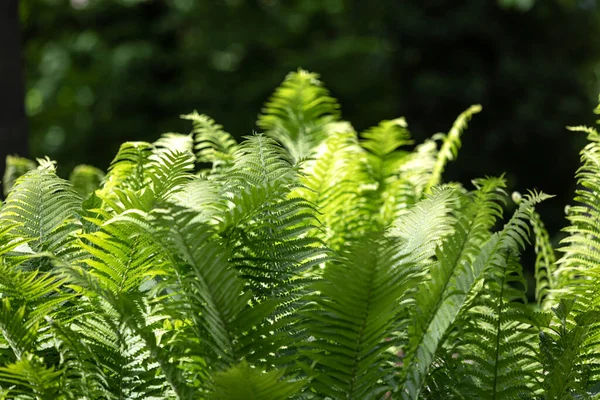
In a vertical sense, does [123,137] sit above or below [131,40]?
below

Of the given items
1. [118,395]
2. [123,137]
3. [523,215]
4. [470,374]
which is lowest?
[118,395]

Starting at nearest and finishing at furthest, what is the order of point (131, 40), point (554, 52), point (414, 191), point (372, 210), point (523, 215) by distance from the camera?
1. point (523, 215)
2. point (372, 210)
3. point (414, 191)
4. point (131, 40)
5. point (554, 52)

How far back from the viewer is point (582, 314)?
4.81 feet

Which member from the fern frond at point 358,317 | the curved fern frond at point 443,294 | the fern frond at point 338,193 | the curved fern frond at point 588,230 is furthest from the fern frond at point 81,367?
the curved fern frond at point 588,230

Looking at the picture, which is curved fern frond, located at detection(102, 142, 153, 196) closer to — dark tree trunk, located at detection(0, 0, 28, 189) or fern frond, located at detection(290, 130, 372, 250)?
fern frond, located at detection(290, 130, 372, 250)

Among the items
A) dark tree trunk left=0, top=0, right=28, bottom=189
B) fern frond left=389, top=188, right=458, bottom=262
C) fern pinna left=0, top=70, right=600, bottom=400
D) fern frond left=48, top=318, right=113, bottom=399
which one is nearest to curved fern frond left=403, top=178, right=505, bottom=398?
fern pinna left=0, top=70, right=600, bottom=400

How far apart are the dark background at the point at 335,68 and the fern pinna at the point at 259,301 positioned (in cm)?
925

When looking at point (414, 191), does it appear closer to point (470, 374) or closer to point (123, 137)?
point (470, 374)

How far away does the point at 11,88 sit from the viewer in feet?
10.0

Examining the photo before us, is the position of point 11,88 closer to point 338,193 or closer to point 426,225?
point 338,193

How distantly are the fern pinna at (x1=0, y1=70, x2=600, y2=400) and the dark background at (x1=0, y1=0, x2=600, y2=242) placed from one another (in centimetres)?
925

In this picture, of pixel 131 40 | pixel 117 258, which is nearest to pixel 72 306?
pixel 117 258

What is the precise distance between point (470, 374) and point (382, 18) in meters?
11.9

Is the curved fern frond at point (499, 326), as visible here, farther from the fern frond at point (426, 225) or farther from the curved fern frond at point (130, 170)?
the curved fern frond at point (130, 170)
